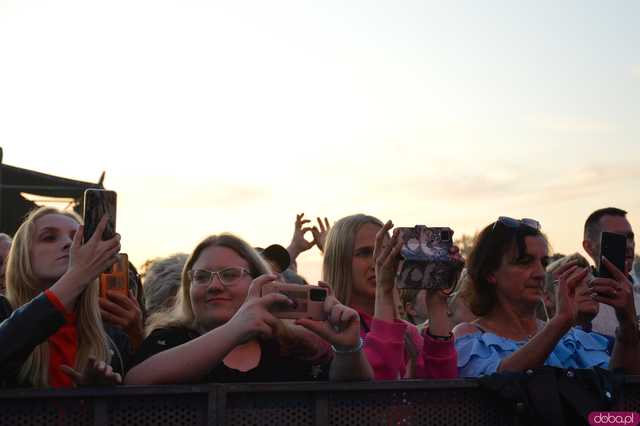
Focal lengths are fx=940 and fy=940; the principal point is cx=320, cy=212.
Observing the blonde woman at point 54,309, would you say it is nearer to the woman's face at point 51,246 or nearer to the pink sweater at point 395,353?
the woman's face at point 51,246

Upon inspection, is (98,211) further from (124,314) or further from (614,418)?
(614,418)

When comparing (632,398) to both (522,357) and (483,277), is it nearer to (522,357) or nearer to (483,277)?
(522,357)

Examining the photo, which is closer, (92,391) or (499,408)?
(92,391)

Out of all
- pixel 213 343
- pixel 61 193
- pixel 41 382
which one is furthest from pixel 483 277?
pixel 61 193

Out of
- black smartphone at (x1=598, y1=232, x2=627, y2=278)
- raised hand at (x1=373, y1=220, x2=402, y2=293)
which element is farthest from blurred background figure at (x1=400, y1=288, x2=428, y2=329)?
raised hand at (x1=373, y1=220, x2=402, y2=293)

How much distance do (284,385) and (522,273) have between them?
6.47ft

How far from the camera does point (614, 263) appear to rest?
13.6ft

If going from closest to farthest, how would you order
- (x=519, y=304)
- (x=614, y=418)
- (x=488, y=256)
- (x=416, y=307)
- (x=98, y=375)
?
1. (x=98, y=375)
2. (x=614, y=418)
3. (x=519, y=304)
4. (x=488, y=256)
5. (x=416, y=307)

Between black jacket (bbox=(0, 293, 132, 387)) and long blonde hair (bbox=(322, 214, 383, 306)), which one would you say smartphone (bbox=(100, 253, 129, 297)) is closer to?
long blonde hair (bbox=(322, 214, 383, 306))

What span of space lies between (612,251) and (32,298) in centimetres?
250

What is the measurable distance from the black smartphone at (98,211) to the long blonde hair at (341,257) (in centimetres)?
170

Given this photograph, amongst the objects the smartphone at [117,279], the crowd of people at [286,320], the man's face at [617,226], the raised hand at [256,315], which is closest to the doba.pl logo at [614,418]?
the crowd of people at [286,320]

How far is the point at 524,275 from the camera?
458cm

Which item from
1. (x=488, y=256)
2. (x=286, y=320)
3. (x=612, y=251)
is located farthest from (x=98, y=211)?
(x=612, y=251)
